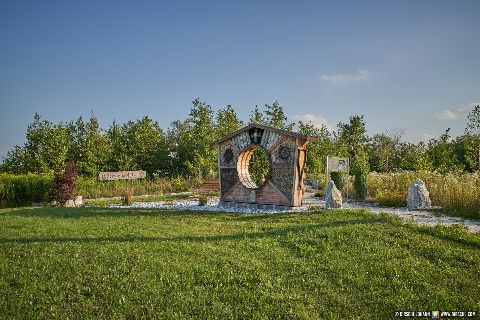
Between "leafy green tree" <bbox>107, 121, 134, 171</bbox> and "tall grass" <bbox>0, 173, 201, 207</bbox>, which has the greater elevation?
"leafy green tree" <bbox>107, 121, 134, 171</bbox>

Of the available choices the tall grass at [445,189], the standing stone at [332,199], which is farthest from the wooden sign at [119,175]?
the standing stone at [332,199]

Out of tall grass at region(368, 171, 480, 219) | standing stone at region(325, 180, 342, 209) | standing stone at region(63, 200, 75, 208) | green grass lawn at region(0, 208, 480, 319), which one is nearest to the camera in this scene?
green grass lawn at region(0, 208, 480, 319)

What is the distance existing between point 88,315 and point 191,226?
532 centimetres

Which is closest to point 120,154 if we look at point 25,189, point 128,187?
point 128,187

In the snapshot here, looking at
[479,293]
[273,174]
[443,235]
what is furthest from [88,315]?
[273,174]

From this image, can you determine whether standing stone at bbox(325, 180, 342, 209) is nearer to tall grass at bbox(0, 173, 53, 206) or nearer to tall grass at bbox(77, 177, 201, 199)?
tall grass at bbox(77, 177, 201, 199)

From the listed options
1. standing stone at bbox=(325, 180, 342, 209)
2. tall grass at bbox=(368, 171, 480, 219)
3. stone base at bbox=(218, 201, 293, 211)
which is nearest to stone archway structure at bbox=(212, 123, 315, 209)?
stone base at bbox=(218, 201, 293, 211)

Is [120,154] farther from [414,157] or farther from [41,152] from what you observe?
[414,157]

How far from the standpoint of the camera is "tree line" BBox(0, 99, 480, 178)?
2498cm

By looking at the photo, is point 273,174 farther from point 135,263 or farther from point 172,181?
point 172,181

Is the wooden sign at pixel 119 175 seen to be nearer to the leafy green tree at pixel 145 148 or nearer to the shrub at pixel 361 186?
the leafy green tree at pixel 145 148

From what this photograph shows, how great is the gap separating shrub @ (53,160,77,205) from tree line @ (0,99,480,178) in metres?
8.20

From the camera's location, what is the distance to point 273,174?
45.9 ft

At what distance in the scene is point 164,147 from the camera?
29.8 meters
